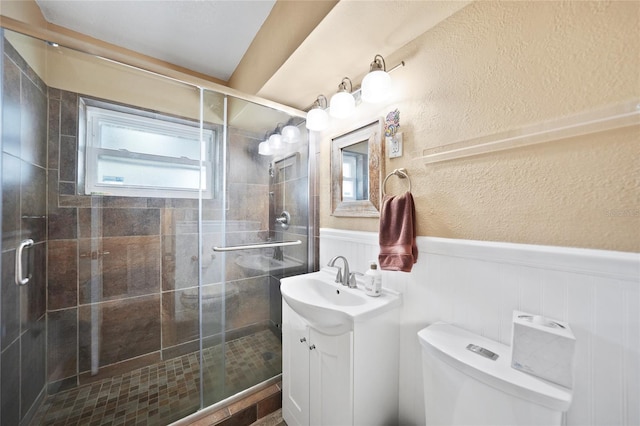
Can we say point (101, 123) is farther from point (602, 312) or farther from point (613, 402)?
point (613, 402)

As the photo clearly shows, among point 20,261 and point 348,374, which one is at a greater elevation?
point 20,261

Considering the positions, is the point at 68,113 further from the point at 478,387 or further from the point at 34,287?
the point at 478,387

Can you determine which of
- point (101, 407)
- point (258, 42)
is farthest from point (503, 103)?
point (101, 407)

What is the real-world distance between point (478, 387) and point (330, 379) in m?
→ 0.58

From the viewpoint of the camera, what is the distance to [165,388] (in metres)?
1.48

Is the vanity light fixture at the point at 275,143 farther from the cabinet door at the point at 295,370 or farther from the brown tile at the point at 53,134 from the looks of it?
the brown tile at the point at 53,134

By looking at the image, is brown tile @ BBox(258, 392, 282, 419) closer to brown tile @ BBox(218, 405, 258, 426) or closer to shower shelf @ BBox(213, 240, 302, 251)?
brown tile @ BBox(218, 405, 258, 426)

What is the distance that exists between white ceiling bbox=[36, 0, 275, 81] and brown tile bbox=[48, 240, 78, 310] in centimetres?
151

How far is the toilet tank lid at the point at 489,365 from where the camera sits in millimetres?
585

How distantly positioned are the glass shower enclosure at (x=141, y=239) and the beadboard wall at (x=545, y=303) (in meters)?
0.91

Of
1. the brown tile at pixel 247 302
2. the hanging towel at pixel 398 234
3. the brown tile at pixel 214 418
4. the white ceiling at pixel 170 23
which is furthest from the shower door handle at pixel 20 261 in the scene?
the hanging towel at pixel 398 234

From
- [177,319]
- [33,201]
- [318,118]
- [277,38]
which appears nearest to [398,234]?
[318,118]

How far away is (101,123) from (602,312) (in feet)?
8.41

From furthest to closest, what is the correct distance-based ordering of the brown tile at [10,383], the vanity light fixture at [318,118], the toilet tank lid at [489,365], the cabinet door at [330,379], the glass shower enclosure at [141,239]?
the vanity light fixture at [318,118] < the glass shower enclosure at [141,239] < the brown tile at [10,383] < the cabinet door at [330,379] < the toilet tank lid at [489,365]
